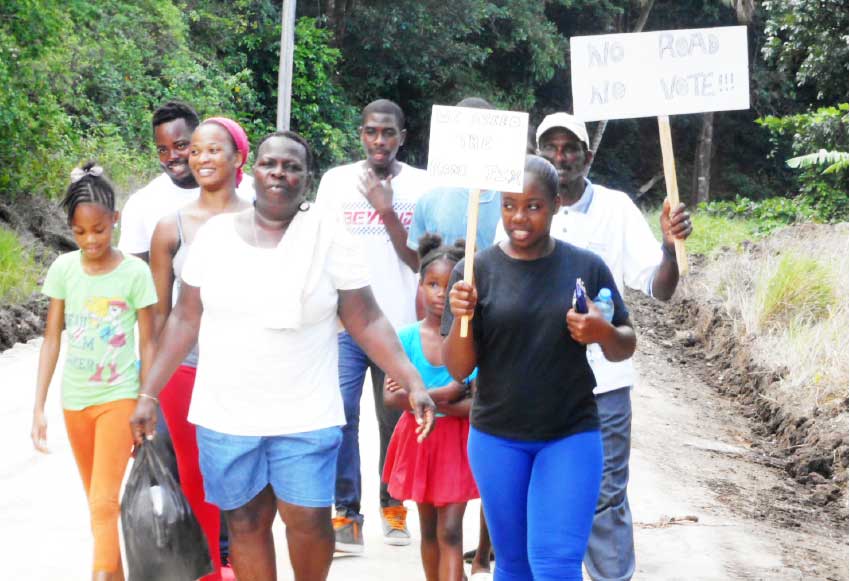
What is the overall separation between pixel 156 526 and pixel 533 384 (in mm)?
1540

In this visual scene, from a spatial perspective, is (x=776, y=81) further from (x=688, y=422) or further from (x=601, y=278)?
(x=601, y=278)

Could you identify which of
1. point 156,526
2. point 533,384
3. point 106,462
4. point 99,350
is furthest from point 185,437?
point 533,384

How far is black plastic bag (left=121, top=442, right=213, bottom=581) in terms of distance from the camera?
16.9 ft

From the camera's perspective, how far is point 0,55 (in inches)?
659

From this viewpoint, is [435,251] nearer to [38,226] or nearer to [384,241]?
[384,241]

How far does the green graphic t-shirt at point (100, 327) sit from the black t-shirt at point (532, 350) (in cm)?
151

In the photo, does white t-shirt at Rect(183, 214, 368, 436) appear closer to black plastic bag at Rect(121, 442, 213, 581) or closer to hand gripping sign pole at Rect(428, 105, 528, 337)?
black plastic bag at Rect(121, 442, 213, 581)

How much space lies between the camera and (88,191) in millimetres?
5617

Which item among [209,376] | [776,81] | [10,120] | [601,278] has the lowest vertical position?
[209,376]

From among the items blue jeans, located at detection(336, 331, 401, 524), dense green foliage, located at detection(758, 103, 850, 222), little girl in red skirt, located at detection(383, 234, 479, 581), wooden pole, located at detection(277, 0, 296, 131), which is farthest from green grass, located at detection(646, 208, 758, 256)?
little girl in red skirt, located at detection(383, 234, 479, 581)

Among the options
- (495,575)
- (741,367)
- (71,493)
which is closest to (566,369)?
(495,575)

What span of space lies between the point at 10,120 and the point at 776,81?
32.4 meters

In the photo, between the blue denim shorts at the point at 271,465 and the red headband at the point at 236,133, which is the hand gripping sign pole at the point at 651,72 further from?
the blue denim shorts at the point at 271,465

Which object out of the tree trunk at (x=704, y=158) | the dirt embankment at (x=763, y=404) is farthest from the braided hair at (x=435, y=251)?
the tree trunk at (x=704, y=158)
